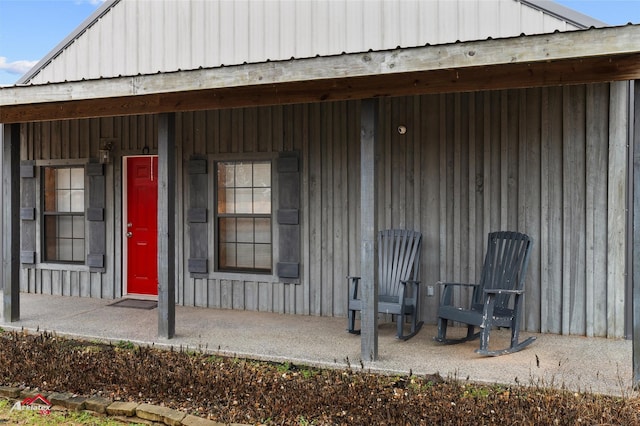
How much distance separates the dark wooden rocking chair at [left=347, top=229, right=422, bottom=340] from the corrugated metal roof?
1.88 metres

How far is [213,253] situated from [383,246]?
2041 millimetres

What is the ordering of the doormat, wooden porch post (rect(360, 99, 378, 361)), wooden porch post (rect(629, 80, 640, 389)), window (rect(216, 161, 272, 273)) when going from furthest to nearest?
1. the doormat
2. window (rect(216, 161, 272, 273))
3. wooden porch post (rect(360, 99, 378, 361))
4. wooden porch post (rect(629, 80, 640, 389))

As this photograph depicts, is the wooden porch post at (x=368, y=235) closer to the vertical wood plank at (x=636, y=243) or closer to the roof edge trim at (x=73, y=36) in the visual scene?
the vertical wood plank at (x=636, y=243)

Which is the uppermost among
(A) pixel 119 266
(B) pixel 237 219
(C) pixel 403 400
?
(B) pixel 237 219

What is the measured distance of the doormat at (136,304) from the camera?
6.26m

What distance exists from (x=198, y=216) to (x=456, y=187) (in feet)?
9.37

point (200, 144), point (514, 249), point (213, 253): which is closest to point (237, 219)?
point (213, 253)

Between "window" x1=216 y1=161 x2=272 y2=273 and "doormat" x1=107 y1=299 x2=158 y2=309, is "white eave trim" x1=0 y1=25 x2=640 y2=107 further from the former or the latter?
"doormat" x1=107 y1=299 x2=158 y2=309

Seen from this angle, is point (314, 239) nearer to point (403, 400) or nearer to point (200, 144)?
point (200, 144)

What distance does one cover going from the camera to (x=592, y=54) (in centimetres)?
334

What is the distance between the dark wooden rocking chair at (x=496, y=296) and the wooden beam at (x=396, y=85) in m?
1.43

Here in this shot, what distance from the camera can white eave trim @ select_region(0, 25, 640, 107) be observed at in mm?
3354

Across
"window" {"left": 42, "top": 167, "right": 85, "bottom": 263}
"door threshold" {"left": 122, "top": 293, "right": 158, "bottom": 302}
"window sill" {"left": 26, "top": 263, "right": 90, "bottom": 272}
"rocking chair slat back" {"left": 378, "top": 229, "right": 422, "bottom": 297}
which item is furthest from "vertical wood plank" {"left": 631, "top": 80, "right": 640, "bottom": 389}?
"window" {"left": 42, "top": 167, "right": 85, "bottom": 263}

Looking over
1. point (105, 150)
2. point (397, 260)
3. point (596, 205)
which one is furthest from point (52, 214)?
point (596, 205)
